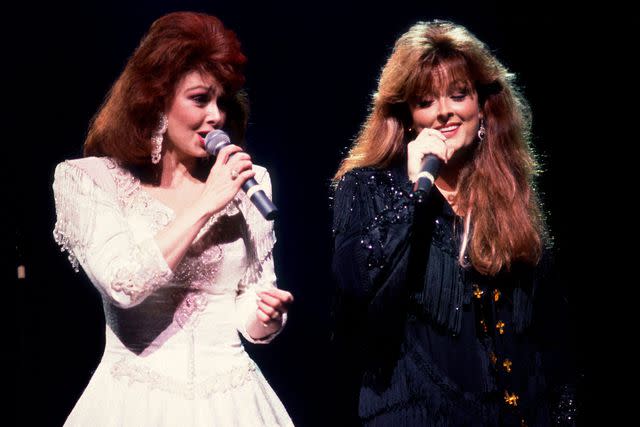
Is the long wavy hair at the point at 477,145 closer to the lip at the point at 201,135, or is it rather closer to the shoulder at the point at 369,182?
the shoulder at the point at 369,182

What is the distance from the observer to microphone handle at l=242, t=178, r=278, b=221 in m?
1.84

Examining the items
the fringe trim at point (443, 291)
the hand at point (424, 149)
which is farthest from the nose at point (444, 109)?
the fringe trim at point (443, 291)

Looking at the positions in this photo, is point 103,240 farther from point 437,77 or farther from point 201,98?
point 437,77

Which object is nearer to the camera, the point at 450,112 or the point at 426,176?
the point at 426,176

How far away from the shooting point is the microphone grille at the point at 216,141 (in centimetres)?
207

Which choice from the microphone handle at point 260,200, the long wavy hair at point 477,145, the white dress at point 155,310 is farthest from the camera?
the long wavy hair at point 477,145

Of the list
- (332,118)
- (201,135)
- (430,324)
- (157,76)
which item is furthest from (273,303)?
(332,118)

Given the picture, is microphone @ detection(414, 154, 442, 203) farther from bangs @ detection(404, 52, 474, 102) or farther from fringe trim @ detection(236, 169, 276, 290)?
fringe trim @ detection(236, 169, 276, 290)

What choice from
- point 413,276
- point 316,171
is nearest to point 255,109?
point 316,171

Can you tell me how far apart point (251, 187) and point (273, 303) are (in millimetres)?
261

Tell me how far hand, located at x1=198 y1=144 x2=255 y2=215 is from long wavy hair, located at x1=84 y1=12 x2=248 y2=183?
23 centimetres

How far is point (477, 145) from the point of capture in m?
2.35

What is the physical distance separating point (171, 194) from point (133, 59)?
1.14 ft

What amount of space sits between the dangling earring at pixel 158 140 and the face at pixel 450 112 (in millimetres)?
623
